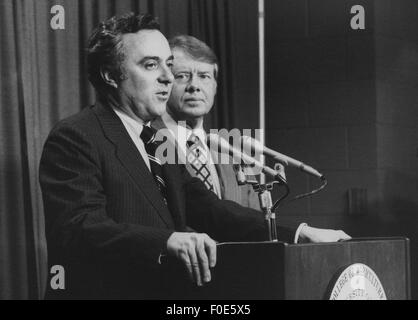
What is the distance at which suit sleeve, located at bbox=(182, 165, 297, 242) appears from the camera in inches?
92.4

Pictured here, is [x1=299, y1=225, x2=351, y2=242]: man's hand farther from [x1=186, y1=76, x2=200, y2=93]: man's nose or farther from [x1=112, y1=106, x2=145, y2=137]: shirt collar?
[x1=186, y1=76, x2=200, y2=93]: man's nose

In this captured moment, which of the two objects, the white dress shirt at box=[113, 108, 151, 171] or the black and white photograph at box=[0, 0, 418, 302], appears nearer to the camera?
the black and white photograph at box=[0, 0, 418, 302]

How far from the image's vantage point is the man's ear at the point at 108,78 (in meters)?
2.37

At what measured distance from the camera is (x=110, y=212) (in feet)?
7.00

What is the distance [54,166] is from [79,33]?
912 millimetres

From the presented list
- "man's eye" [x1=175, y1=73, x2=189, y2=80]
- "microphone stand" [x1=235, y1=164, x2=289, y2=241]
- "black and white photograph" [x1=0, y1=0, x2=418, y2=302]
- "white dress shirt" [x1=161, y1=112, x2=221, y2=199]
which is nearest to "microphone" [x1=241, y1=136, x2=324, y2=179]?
"black and white photograph" [x1=0, y1=0, x2=418, y2=302]

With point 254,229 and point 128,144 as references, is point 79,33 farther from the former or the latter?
point 254,229

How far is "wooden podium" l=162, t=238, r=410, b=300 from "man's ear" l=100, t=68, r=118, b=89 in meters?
0.68

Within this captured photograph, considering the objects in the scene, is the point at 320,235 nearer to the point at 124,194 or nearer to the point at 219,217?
the point at 219,217

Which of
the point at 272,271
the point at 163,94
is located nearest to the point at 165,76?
the point at 163,94

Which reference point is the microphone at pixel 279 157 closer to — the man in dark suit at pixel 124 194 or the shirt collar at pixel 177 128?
the man in dark suit at pixel 124 194

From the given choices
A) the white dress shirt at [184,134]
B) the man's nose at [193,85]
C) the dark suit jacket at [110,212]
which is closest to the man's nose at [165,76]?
the dark suit jacket at [110,212]

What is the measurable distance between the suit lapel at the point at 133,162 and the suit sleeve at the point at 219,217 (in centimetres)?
22

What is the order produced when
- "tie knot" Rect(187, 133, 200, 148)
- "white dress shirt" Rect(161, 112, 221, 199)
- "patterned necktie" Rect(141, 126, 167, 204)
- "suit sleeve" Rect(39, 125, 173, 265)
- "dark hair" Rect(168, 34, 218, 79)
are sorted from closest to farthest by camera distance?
"suit sleeve" Rect(39, 125, 173, 265), "tie knot" Rect(187, 133, 200, 148), "patterned necktie" Rect(141, 126, 167, 204), "white dress shirt" Rect(161, 112, 221, 199), "dark hair" Rect(168, 34, 218, 79)
